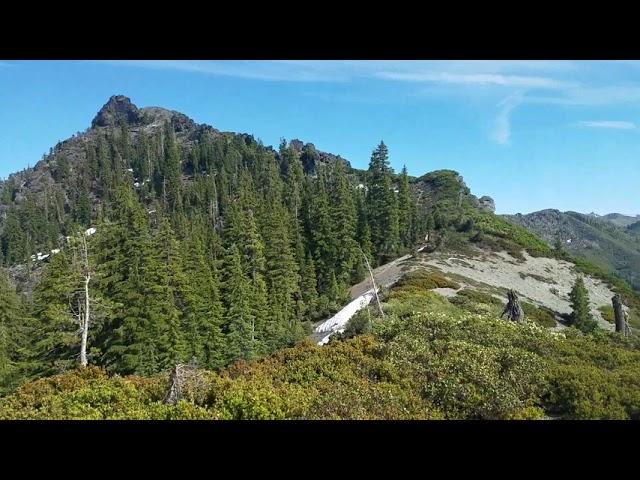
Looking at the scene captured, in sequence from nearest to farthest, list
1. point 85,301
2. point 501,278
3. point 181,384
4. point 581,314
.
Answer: point 181,384 < point 85,301 < point 581,314 < point 501,278

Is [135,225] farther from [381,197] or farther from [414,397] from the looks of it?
[381,197]

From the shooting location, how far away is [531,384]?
33.8 feet

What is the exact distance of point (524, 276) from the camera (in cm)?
4950

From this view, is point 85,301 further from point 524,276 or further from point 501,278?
point 524,276

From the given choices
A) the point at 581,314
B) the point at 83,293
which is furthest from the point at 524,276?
the point at 83,293

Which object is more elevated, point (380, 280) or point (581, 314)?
point (380, 280)

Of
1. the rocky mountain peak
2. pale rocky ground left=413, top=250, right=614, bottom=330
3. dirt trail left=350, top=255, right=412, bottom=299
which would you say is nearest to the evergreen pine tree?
pale rocky ground left=413, top=250, right=614, bottom=330

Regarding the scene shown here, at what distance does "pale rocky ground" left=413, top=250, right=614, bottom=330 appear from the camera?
42312 millimetres

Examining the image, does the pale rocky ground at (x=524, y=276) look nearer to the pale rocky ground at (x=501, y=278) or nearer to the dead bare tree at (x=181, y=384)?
the pale rocky ground at (x=501, y=278)

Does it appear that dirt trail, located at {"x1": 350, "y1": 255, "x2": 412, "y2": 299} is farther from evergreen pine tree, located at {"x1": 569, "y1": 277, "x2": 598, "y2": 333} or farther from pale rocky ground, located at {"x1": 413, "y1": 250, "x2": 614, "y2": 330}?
evergreen pine tree, located at {"x1": 569, "y1": 277, "x2": 598, "y2": 333}

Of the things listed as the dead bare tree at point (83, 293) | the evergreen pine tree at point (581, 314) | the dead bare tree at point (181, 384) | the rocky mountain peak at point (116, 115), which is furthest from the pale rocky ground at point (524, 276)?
the rocky mountain peak at point (116, 115)

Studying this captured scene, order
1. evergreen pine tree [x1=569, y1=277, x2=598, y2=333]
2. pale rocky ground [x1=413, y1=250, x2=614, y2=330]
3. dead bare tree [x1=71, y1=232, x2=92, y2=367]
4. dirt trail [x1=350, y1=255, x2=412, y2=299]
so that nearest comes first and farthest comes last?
dead bare tree [x1=71, y1=232, x2=92, y2=367] → evergreen pine tree [x1=569, y1=277, x2=598, y2=333] → pale rocky ground [x1=413, y1=250, x2=614, y2=330] → dirt trail [x1=350, y1=255, x2=412, y2=299]

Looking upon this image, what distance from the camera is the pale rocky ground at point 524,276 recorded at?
42.3 metres
